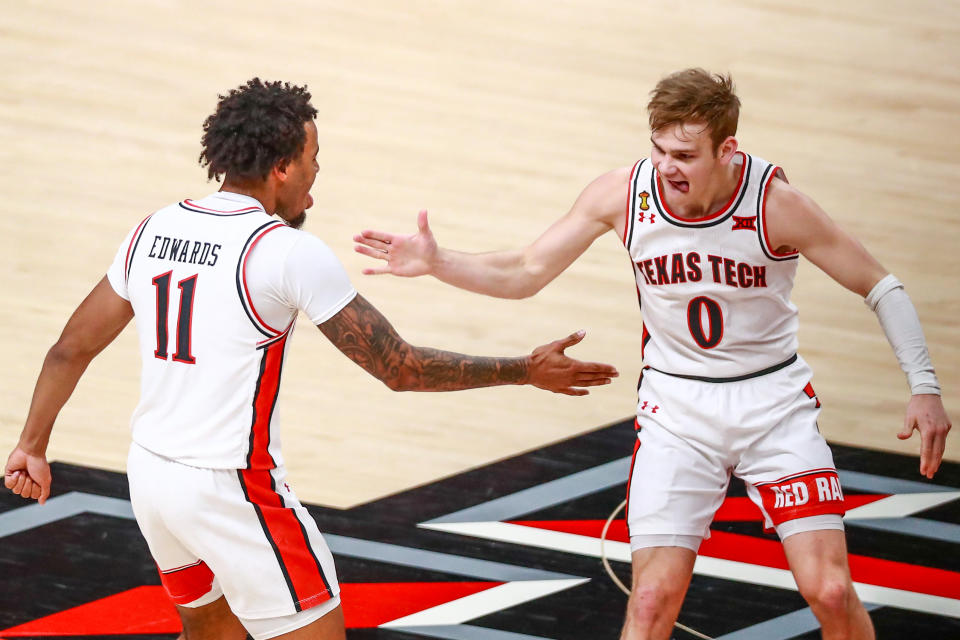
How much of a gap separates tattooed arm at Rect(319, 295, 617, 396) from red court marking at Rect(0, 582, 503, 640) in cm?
110

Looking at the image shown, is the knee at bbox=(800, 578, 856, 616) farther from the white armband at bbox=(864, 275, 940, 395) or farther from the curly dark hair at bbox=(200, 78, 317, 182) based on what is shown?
the curly dark hair at bbox=(200, 78, 317, 182)

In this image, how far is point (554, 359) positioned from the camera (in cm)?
334

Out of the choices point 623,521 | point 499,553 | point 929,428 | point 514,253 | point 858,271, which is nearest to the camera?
point 929,428

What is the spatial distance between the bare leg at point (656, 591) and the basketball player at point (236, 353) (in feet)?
2.57

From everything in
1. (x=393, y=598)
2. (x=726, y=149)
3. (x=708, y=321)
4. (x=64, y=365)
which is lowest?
(x=393, y=598)

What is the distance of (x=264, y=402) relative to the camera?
9.62 feet

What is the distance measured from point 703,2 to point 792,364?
13.3 feet

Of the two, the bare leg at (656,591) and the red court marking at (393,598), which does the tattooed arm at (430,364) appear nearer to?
the bare leg at (656,591)

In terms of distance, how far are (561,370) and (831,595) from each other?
0.91 meters

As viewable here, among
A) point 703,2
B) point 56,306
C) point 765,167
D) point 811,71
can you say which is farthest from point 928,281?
point 56,306

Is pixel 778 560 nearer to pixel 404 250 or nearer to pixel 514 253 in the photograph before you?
pixel 514 253

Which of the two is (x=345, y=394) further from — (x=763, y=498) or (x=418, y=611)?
(x=763, y=498)

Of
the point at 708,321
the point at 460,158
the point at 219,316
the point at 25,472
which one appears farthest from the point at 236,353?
the point at 460,158

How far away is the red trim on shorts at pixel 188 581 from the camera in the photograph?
3.10 metres
